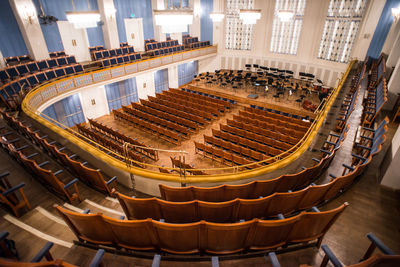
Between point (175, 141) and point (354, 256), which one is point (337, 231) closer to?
point (354, 256)

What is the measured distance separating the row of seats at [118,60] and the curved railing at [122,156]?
0.46 metres

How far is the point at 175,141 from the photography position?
30.0ft

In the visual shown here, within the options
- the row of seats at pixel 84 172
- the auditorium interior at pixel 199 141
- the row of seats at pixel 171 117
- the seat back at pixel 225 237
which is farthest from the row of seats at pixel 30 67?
the seat back at pixel 225 237

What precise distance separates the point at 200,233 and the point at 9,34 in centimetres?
1544

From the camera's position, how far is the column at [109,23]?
14.3 metres

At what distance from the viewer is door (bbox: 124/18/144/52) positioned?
17.1 meters

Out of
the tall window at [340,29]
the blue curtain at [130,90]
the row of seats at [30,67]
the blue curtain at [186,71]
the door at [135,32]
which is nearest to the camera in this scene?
the row of seats at [30,67]

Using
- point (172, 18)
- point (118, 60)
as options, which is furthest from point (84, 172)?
point (118, 60)

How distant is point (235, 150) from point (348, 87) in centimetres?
752

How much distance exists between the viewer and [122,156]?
481 cm

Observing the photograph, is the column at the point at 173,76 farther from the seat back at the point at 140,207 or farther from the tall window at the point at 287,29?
the seat back at the point at 140,207

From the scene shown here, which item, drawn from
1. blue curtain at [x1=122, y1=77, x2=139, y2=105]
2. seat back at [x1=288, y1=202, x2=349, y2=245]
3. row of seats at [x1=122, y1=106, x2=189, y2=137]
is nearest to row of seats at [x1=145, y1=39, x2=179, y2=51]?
blue curtain at [x1=122, y1=77, x2=139, y2=105]

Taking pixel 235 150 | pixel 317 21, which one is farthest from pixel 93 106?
pixel 317 21

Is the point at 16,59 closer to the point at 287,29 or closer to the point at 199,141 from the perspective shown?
the point at 199,141
